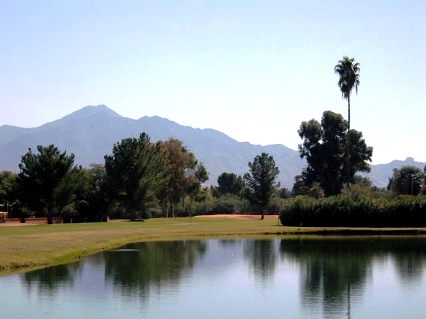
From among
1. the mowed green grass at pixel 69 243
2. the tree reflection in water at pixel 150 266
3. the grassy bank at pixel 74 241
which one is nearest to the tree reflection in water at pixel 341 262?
the tree reflection in water at pixel 150 266

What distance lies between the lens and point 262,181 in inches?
4129

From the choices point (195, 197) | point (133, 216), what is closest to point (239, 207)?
point (195, 197)

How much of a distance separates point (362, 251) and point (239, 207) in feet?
273

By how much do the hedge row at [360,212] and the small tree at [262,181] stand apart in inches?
1182

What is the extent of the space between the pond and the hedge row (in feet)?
73.2

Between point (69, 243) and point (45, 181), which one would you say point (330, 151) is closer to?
point (45, 181)

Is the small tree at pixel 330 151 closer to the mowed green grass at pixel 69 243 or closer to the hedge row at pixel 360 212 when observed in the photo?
the hedge row at pixel 360 212

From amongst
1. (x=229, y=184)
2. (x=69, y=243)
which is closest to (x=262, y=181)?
(x=69, y=243)

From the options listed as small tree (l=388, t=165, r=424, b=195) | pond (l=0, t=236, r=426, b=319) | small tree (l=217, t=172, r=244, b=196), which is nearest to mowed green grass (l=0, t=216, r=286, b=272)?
pond (l=0, t=236, r=426, b=319)

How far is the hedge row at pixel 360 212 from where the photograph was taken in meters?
68.9

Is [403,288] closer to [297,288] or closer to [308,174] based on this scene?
[297,288]

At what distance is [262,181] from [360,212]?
35231 mm

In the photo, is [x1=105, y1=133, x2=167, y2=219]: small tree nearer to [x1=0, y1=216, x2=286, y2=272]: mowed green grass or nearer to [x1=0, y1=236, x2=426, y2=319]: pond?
[x1=0, y1=216, x2=286, y2=272]: mowed green grass

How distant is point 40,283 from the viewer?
30.6 m
